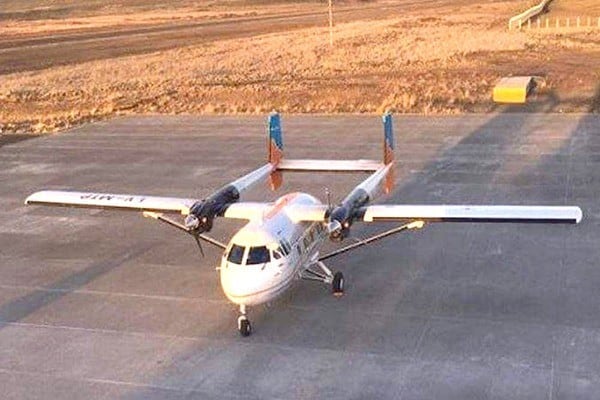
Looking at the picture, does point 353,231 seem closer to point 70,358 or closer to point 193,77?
point 70,358

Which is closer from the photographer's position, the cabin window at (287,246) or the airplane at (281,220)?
the airplane at (281,220)

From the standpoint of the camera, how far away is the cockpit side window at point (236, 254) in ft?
59.6

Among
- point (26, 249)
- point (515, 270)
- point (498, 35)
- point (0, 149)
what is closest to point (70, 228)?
point (26, 249)

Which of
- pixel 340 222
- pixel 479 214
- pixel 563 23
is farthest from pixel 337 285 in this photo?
pixel 563 23

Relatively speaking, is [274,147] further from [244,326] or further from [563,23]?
[563,23]

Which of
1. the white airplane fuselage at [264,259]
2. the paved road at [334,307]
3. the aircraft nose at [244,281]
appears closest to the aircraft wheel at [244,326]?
the paved road at [334,307]

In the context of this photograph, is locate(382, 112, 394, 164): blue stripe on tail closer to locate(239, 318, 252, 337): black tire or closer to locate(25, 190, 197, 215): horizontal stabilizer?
locate(25, 190, 197, 215): horizontal stabilizer

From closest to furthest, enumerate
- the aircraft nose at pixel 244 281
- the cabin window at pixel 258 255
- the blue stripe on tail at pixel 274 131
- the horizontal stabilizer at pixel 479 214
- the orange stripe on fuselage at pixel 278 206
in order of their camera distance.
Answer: the aircraft nose at pixel 244 281, the cabin window at pixel 258 255, the horizontal stabilizer at pixel 479 214, the orange stripe on fuselage at pixel 278 206, the blue stripe on tail at pixel 274 131

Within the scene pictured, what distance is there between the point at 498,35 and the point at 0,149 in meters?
59.1

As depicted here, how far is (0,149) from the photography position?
143 ft

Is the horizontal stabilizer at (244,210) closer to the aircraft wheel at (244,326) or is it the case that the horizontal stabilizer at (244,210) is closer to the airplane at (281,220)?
the airplane at (281,220)

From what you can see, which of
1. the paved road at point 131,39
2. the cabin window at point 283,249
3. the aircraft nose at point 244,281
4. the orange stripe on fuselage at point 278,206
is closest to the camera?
the aircraft nose at point 244,281

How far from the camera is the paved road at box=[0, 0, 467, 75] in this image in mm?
92562

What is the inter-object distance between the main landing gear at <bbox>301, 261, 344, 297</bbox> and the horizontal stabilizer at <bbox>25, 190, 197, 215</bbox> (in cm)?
369
